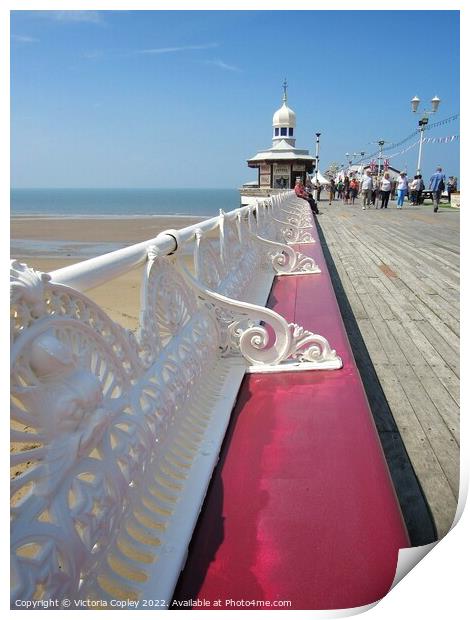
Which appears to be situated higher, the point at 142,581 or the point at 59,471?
the point at 59,471

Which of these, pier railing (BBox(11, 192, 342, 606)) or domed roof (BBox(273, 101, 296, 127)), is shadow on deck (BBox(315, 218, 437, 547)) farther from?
domed roof (BBox(273, 101, 296, 127))

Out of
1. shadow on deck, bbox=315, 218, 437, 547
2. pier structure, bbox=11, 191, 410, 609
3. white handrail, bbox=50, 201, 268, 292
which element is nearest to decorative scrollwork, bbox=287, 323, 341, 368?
pier structure, bbox=11, 191, 410, 609

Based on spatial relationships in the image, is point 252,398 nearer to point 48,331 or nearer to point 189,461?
point 189,461

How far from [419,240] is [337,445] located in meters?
10.0

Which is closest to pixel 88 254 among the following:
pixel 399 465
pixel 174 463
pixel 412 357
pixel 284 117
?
pixel 412 357

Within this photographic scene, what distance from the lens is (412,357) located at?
151 inches

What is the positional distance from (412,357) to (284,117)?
47.0 meters

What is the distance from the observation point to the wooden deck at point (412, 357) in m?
2.31

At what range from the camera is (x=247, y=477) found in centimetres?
159

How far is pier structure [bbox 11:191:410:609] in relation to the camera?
0.90 metres

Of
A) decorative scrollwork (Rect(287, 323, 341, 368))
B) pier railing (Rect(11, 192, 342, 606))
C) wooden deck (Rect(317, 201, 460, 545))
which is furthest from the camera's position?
decorative scrollwork (Rect(287, 323, 341, 368))

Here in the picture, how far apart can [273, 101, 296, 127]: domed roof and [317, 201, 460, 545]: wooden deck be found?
41.2 m

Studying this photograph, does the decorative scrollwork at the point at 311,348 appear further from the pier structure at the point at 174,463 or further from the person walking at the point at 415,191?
the person walking at the point at 415,191
